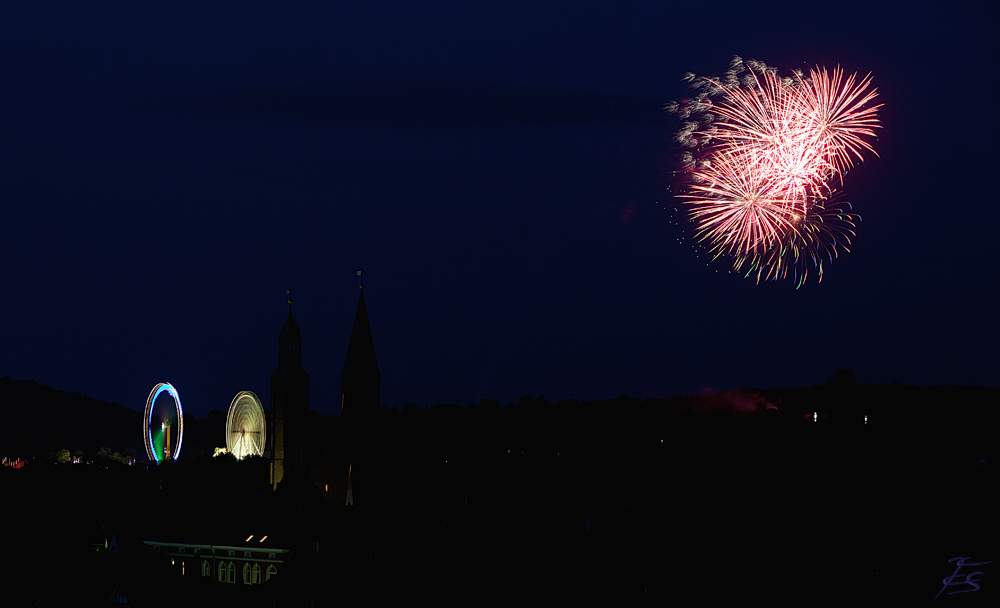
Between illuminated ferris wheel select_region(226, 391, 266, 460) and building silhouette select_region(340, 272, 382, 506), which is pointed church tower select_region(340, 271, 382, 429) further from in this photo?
illuminated ferris wheel select_region(226, 391, 266, 460)

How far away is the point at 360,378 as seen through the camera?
100062mm

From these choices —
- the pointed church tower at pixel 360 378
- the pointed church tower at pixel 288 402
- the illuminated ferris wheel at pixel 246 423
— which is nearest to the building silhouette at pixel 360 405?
the pointed church tower at pixel 360 378

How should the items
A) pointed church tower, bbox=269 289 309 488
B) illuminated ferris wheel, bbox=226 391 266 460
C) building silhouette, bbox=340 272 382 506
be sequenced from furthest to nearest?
illuminated ferris wheel, bbox=226 391 266 460
pointed church tower, bbox=269 289 309 488
building silhouette, bbox=340 272 382 506

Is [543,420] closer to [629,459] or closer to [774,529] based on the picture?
[629,459]

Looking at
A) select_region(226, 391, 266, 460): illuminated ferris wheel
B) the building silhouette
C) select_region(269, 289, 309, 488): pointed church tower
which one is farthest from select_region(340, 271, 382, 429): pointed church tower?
select_region(226, 391, 266, 460): illuminated ferris wheel

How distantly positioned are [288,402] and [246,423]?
10057mm

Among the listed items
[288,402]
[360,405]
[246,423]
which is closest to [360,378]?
[360,405]

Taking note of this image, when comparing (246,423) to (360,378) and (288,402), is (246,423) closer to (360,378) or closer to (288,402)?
(288,402)

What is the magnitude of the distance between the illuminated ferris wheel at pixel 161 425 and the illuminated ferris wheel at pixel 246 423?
10338 mm

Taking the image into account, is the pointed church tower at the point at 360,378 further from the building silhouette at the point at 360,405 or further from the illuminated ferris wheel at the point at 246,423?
the illuminated ferris wheel at the point at 246,423

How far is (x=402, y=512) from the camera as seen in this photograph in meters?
87.4

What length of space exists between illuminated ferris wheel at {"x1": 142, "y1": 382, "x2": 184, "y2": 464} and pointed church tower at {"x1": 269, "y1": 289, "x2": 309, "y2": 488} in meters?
19.5

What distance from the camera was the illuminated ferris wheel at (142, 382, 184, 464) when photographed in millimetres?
120125

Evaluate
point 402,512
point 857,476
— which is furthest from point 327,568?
point 857,476
